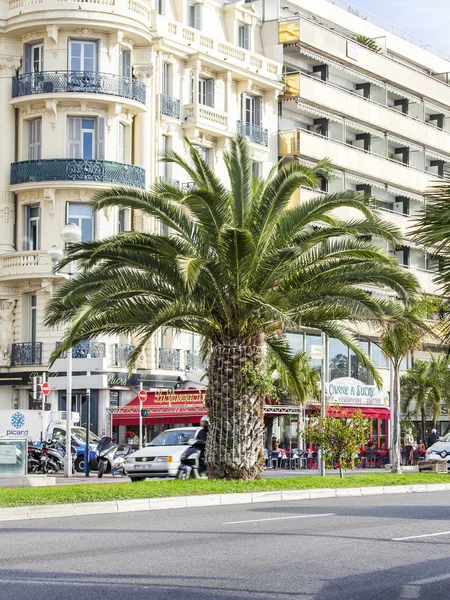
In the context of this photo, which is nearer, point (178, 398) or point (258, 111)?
point (178, 398)

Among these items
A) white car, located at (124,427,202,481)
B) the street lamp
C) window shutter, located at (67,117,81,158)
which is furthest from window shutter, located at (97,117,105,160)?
white car, located at (124,427,202,481)

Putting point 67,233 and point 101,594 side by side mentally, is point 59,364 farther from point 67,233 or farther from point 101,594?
point 101,594

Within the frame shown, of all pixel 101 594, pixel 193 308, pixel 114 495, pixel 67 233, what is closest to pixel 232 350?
pixel 193 308

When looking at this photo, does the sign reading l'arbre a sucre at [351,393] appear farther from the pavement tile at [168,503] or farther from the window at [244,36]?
the pavement tile at [168,503]

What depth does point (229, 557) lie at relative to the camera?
11.7 meters

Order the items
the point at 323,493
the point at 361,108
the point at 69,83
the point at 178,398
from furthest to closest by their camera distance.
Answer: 1. the point at 361,108
2. the point at 69,83
3. the point at 178,398
4. the point at 323,493

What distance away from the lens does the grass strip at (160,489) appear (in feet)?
62.3

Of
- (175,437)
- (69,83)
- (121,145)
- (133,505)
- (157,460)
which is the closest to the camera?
(133,505)

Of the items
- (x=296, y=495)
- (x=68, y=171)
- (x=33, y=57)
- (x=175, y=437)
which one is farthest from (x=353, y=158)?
(x=296, y=495)

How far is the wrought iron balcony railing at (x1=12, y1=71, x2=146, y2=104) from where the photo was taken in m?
45.4

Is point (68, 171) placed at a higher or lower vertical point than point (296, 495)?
higher

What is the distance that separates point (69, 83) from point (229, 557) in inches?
1416

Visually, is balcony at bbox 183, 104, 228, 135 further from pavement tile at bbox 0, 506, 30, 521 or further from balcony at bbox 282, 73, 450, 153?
pavement tile at bbox 0, 506, 30, 521

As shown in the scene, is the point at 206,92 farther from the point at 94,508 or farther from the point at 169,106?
the point at 94,508
